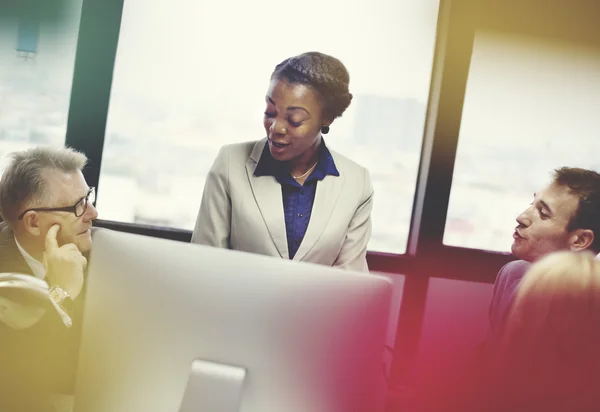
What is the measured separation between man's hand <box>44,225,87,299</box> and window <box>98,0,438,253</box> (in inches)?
40.2

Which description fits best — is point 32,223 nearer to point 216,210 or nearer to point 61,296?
point 61,296

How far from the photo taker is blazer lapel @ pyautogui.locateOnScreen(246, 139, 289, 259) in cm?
200

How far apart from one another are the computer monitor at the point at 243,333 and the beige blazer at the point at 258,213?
3.19ft

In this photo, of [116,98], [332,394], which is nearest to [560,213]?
[332,394]

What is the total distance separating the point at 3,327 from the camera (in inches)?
57.3

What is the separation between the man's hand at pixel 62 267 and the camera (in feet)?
5.87

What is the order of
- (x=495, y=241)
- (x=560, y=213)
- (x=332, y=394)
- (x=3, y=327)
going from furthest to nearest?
(x=495, y=241), (x=560, y=213), (x=3, y=327), (x=332, y=394)

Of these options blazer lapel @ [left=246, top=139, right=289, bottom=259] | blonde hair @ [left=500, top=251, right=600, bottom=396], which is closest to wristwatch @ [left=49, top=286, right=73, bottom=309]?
blazer lapel @ [left=246, top=139, right=289, bottom=259]

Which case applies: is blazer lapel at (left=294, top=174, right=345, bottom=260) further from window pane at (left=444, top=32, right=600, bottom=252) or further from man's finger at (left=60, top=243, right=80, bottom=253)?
window pane at (left=444, top=32, right=600, bottom=252)

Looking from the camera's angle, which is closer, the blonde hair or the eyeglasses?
the blonde hair

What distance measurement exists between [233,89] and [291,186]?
96cm

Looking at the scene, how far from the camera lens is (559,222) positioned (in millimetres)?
1908

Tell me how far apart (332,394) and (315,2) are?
226cm

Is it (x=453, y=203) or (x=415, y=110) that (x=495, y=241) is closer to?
(x=453, y=203)
